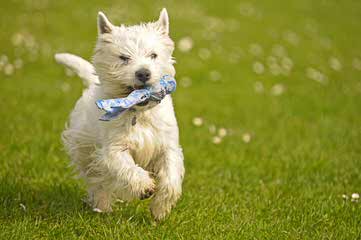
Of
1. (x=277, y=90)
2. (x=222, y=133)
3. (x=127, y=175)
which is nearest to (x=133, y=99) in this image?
(x=127, y=175)

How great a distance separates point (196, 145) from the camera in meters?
6.93

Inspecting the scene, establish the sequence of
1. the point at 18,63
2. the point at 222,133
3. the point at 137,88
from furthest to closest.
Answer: the point at 18,63 < the point at 222,133 < the point at 137,88

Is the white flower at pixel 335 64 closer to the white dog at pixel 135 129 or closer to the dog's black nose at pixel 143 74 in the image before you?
the white dog at pixel 135 129

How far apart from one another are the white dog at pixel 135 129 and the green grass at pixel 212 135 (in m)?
0.28

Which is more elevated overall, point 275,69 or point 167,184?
point 167,184

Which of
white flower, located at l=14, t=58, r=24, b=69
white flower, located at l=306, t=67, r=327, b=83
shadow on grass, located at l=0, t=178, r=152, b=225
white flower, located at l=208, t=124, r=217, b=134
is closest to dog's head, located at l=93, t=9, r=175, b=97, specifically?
shadow on grass, located at l=0, t=178, r=152, b=225

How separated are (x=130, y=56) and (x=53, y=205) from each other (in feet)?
4.89

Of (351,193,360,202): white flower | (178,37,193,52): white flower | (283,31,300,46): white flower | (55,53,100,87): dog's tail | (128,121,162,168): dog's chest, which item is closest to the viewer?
(128,121,162,168): dog's chest

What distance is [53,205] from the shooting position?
4891 mm

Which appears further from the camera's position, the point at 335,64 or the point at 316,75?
the point at 335,64

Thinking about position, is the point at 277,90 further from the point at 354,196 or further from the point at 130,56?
the point at 130,56

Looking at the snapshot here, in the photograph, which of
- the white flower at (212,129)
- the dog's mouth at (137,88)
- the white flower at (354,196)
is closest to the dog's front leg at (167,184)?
the dog's mouth at (137,88)

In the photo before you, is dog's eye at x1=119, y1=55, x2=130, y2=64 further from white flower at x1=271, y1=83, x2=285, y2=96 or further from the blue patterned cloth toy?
white flower at x1=271, y1=83, x2=285, y2=96

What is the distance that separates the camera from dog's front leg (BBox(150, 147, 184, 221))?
4504 millimetres
